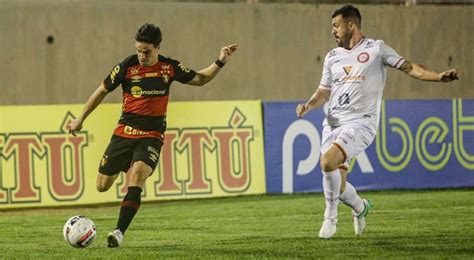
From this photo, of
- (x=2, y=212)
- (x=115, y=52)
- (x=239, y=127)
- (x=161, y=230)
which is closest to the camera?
(x=161, y=230)

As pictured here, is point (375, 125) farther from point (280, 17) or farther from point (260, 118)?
point (280, 17)

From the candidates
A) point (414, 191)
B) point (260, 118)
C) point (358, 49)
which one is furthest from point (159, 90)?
point (414, 191)

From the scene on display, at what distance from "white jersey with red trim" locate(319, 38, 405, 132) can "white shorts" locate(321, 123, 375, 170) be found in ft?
0.24

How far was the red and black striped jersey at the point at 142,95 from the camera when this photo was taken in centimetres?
1197

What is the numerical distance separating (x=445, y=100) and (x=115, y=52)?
5866 millimetres

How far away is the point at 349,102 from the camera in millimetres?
12258

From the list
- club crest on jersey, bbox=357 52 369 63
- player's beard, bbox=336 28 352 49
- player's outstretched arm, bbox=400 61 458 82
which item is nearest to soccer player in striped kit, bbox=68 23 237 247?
player's beard, bbox=336 28 352 49

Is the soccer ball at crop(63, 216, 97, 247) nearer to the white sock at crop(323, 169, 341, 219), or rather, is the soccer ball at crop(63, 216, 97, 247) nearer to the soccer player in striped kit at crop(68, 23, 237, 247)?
the soccer player in striped kit at crop(68, 23, 237, 247)

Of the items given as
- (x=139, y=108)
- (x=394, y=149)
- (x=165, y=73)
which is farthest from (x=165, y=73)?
(x=394, y=149)

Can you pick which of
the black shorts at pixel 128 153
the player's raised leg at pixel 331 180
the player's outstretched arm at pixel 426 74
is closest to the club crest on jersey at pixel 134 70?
the black shorts at pixel 128 153

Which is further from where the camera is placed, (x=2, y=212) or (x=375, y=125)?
(x=2, y=212)

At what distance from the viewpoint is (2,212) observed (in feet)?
60.6

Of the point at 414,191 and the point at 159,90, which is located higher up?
the point at 159,90

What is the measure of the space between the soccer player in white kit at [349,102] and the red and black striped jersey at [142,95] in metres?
1.38
